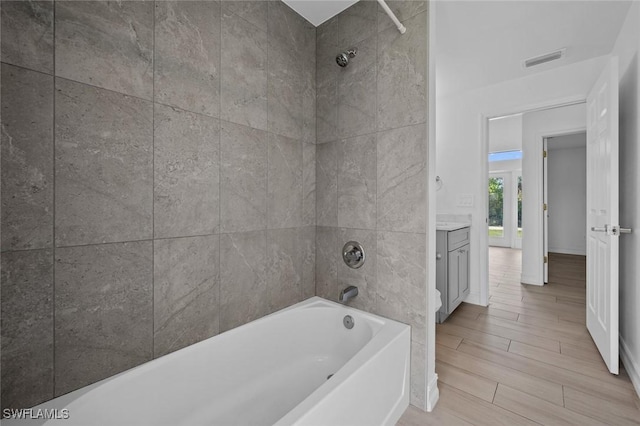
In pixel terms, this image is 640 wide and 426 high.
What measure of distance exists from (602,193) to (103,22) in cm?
301

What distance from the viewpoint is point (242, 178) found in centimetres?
151

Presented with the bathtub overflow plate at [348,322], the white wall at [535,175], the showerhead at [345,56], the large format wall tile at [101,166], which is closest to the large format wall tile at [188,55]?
the large format wall tile at [101,166]

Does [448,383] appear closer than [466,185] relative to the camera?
Yes

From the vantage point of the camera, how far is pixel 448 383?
5.42 feet

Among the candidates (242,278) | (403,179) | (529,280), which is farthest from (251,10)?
(529,280)

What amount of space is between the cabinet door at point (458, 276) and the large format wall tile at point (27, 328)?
2.58 m

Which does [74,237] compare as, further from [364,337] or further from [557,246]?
[557,246]

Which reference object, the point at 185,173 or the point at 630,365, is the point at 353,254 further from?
the point at 630,365

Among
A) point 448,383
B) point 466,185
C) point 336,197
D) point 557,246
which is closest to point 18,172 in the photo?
point 336,197

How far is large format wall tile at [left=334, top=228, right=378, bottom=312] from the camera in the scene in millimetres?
1677

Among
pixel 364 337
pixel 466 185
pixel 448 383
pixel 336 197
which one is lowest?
pixel 448 383

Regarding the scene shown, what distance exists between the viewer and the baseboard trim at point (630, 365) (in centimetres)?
154

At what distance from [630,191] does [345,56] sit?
2109mm

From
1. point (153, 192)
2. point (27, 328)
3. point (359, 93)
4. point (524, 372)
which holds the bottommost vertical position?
point (524, 372)
